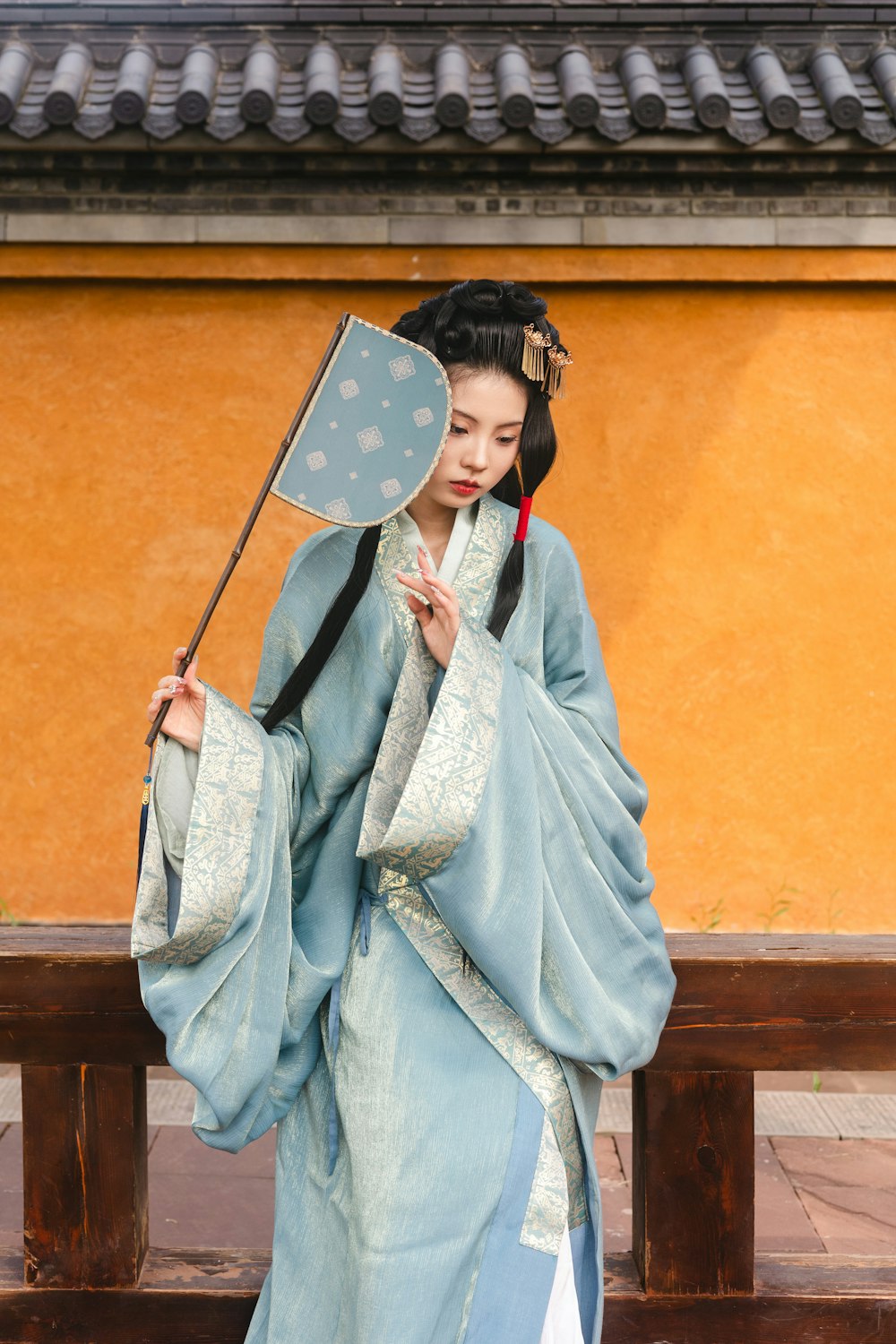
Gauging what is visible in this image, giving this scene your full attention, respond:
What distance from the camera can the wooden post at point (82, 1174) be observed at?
88.1 inches

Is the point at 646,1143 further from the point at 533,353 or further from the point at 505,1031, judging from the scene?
the point at 533,353

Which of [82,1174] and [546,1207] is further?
[82,1174]

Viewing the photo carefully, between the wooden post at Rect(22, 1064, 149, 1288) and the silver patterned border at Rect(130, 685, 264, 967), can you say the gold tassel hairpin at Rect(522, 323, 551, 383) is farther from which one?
the wooden post at Rect(22, 1064, 149, 1288)

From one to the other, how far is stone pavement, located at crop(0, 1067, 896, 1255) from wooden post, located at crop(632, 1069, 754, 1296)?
885mm

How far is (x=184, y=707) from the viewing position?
1878 millimetres

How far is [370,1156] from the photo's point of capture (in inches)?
72.2

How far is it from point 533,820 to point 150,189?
3689 millimetres

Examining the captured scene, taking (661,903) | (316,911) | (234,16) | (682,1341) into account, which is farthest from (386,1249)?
(234,16)

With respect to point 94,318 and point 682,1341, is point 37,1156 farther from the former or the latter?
point 94,318

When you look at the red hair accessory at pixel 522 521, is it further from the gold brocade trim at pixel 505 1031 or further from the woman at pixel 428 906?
the gold brocade trim at pixel 505 1031

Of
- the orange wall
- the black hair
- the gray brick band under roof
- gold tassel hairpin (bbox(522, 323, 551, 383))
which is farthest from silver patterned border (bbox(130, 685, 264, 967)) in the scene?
the orange wall

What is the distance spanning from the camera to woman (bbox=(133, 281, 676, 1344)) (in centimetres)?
181

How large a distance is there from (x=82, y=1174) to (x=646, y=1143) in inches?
38.6

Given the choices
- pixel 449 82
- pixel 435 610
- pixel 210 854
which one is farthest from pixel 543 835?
pixel 449 82
